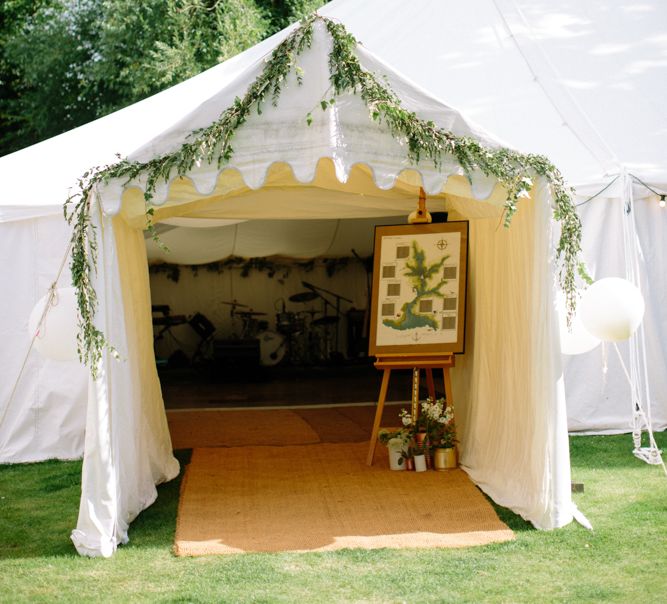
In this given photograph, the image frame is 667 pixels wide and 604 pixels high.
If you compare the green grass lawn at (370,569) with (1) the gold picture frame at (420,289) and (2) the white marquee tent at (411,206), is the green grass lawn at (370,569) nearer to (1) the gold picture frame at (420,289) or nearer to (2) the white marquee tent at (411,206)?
(2) the white marquee tent at (411,206)

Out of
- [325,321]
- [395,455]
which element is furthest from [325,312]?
[395,455]

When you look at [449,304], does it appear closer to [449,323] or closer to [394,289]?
[449,323]

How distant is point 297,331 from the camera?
1332cm

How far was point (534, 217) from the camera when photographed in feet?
15.5

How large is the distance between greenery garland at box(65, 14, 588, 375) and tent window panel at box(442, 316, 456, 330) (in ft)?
4.84

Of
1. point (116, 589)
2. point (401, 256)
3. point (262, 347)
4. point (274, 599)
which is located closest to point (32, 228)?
point (401, 256)

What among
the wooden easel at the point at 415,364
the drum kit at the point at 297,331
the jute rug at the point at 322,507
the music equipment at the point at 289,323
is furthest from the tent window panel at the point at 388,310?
the music equipment at the point at 289,323

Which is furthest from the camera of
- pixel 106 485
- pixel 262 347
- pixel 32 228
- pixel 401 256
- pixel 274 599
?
pixel 262 347

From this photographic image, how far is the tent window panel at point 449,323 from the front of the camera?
5.99m

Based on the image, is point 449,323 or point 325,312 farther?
point 325,312

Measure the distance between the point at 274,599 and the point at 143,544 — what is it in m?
1.06

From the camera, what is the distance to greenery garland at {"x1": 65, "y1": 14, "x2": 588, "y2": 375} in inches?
173

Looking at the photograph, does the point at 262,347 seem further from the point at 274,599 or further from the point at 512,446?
the point at 274,599

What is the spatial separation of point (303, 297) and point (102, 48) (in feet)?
14.8
